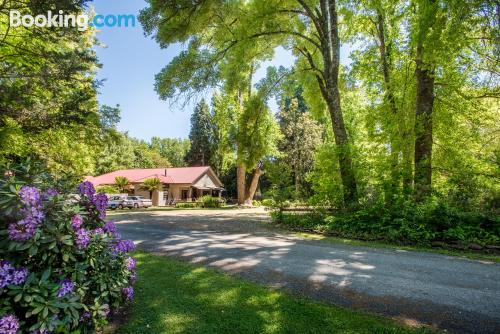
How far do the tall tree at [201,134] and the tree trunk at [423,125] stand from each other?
41693 millimetres

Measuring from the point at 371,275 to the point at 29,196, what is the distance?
576 centimetres

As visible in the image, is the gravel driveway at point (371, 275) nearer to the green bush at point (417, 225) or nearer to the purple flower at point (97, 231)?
the green bush at point (417, 225)

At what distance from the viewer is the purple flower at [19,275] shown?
273 centimetres

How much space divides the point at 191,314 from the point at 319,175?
1021cm

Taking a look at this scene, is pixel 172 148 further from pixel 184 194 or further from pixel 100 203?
pixel 100 203

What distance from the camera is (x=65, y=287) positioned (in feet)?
9.77

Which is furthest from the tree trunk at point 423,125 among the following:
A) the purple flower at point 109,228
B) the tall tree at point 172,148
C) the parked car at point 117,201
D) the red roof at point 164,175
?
the tall tree at point 172,148

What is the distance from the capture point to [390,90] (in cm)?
1342

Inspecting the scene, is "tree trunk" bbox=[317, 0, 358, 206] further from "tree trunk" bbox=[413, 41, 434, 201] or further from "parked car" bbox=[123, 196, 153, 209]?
"parked car" bbox=[123, 196, 153, 209]

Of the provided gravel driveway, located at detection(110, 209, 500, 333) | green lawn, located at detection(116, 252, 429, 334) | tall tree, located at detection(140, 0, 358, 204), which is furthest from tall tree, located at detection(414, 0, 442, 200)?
green lawn, located at detection(116, 252, 429, 334)

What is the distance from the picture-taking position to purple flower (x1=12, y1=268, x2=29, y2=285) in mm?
2729

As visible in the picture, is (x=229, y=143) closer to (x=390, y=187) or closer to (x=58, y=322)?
(x=390, y=187)

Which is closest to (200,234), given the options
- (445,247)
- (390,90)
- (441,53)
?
(445,247)

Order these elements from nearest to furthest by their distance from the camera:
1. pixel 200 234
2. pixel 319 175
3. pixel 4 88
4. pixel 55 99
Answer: pixel 4 88 < pixel 55 99 < pixel 200 234 < pixel 319 175
